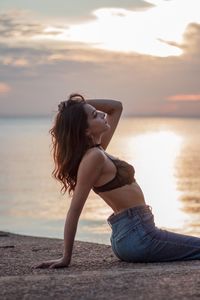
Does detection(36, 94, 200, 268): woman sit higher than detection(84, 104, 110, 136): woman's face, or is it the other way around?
detection(84, 104, 110, 136): woman's face

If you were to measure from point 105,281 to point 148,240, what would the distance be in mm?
1159

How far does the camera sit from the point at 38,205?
52688mm

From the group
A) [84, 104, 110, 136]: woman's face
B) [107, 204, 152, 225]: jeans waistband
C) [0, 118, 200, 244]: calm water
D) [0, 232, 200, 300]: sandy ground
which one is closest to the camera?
[0, 232, 200, 300]: sandy ground

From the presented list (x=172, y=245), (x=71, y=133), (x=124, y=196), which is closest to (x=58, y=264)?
(x=124, y=196)

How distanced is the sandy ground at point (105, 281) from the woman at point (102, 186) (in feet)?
0.46

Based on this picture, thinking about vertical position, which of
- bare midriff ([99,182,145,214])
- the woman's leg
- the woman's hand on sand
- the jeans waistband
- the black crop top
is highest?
the black crop top

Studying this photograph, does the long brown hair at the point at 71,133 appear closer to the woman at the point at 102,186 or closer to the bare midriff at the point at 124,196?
the woman at the point at 102,186

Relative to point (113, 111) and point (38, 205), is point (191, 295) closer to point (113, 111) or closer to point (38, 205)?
point (113, 111)

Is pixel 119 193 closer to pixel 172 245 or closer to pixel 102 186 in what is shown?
pixel 102 186

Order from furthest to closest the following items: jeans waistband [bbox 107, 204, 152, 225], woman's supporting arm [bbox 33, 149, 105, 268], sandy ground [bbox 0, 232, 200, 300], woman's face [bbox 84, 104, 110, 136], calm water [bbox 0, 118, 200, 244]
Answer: calm water [bbox 0, 118, 200, 244], jeans waistband [bbox 107, 204, 152, 225], woman's face [bbox 84, 104, 110, 136], woman's supporting arm [bbox 33, 149, 105, 268], sandy ground [bbox 0, 232, 200, 300]

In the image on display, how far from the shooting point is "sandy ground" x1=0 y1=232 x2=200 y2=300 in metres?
5.42

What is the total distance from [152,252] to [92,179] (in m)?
0.90

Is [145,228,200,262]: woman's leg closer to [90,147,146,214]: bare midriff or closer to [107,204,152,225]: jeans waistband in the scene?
[107,204,152,225]: jeans waistband

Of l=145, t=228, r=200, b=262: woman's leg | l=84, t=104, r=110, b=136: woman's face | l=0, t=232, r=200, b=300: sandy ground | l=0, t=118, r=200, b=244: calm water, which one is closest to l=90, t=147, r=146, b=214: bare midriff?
l=84, t=104, r=110, b=136: woman's face
